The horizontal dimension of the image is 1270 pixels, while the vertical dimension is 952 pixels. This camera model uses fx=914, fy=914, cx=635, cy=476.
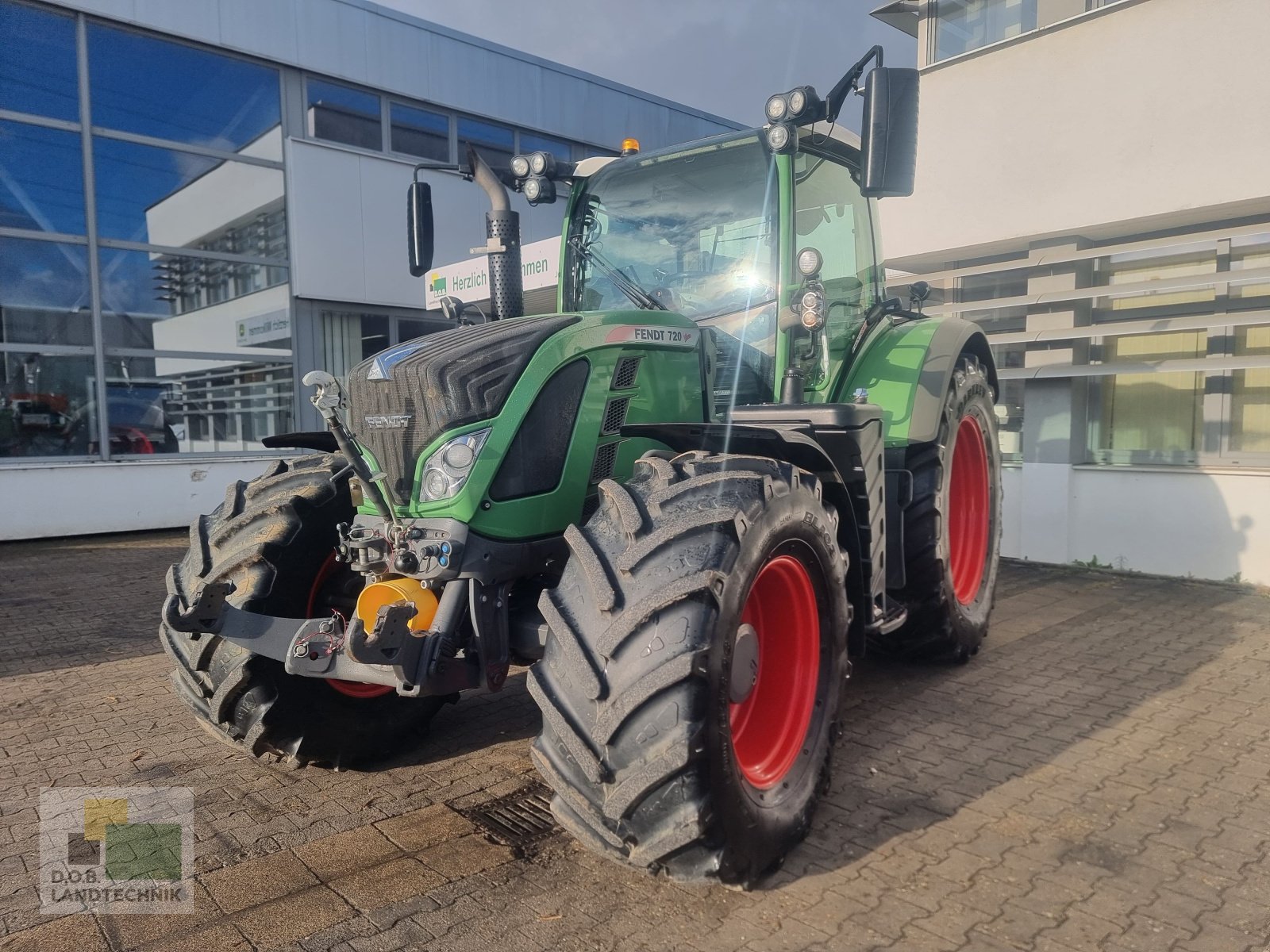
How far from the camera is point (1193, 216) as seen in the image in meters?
6.65

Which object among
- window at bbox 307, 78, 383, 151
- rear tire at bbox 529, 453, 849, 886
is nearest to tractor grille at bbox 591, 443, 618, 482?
rear tire at bbox 529, 453, 849, 886

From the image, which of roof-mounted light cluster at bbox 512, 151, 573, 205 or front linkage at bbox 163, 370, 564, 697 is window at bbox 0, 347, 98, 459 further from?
front linkage at bbox 163, 370, 564, 697

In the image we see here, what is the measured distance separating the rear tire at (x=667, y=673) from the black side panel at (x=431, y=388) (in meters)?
0.52

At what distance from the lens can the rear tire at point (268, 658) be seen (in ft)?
9.91

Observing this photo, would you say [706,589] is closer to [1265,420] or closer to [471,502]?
[471,502]

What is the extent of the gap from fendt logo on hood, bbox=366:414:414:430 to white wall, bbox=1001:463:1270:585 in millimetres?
4692

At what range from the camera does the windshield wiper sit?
388 cm

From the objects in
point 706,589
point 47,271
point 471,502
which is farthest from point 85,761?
point 47,271

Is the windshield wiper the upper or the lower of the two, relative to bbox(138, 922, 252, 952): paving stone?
upper

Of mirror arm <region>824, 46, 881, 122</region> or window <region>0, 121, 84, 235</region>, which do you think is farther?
window <region>0, 121, 84, 235</region>

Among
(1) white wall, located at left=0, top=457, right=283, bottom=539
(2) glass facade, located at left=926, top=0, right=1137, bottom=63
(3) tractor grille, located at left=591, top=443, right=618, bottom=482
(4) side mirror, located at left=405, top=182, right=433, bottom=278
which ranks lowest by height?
(1) white wall, located at left=0, top=457, right=283, bottom=539

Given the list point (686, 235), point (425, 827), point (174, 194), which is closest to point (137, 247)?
point (174, 194)

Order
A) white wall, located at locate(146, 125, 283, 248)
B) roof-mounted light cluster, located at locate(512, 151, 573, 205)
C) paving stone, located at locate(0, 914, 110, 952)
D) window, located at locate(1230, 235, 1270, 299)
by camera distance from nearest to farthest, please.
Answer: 1. paving stone, located at locate(0, 914, 110, 952)
2. roof-mounted light cluster, located at locate(512, 151, 573, 205)
3. window, located at locate(1230, 235, 1270, 299)
4. white wall, located at locate(146, 125, 283, 248)

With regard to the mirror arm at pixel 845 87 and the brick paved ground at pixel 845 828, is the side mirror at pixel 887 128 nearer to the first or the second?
the mirror arm at pixel 845 87
